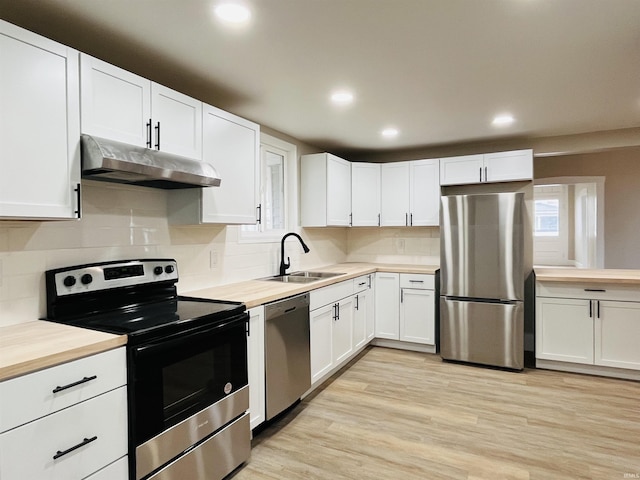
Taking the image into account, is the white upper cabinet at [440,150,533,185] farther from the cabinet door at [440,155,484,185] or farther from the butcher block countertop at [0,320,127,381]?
the butcher block countertop at [0,320,127,381]

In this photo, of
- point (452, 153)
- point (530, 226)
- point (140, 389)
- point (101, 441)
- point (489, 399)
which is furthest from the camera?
point (452, 153)

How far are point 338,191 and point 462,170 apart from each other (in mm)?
1380

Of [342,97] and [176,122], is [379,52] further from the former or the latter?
[176,122]

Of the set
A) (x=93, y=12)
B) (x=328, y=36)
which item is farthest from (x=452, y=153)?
(x=93, y=12)

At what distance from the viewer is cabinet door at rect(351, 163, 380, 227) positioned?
15.0 feet

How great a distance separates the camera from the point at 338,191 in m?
4.28

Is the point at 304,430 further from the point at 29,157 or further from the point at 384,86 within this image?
the point at 384,86

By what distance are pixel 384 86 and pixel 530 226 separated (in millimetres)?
2577

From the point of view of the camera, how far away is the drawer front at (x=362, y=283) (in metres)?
3.86

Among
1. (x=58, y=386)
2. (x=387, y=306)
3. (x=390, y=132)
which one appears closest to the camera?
(x=58, y=386)

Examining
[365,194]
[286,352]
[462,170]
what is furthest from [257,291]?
[462,170]

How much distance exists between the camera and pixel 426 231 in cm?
480

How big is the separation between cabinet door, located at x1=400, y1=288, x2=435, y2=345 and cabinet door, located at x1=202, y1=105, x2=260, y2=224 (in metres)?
2.16


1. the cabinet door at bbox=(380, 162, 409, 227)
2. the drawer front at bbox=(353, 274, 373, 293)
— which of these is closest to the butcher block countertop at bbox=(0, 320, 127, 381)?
the drawer front at bbox=(353, 274, 373, 293)
